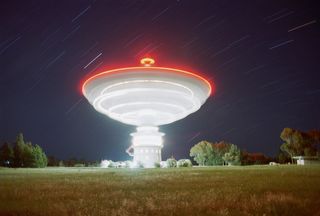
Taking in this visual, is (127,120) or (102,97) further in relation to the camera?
(127,120)

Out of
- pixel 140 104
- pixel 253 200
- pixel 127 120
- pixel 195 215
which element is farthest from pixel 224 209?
pixel 127 120

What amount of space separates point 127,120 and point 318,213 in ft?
211

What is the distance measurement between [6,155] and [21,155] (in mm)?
4269

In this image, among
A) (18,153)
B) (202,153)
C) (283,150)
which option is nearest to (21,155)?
(18,153)

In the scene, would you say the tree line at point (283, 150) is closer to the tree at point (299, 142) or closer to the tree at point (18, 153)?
the tree at point (299, 142)

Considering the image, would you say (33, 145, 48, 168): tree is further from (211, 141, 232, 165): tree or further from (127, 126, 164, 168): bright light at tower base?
(211, 141, 232, 165): tree

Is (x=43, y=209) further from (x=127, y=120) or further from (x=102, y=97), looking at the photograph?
(x=127, y=120)

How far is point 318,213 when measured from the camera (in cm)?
743

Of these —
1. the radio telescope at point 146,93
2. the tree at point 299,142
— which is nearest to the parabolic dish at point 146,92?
the radio telescope at point 146,93

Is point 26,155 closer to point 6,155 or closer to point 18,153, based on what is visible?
point 18,153

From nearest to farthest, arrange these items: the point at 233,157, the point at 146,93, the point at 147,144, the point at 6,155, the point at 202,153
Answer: the point at 146,93 → the point at 147,144 → the point at 6,155 → the point at 233,157 → the point at 202,153

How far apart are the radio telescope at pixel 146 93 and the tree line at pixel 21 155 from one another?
2115 centimetres

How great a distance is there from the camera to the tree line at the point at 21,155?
75500 millimetres

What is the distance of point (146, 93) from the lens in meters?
57.5
